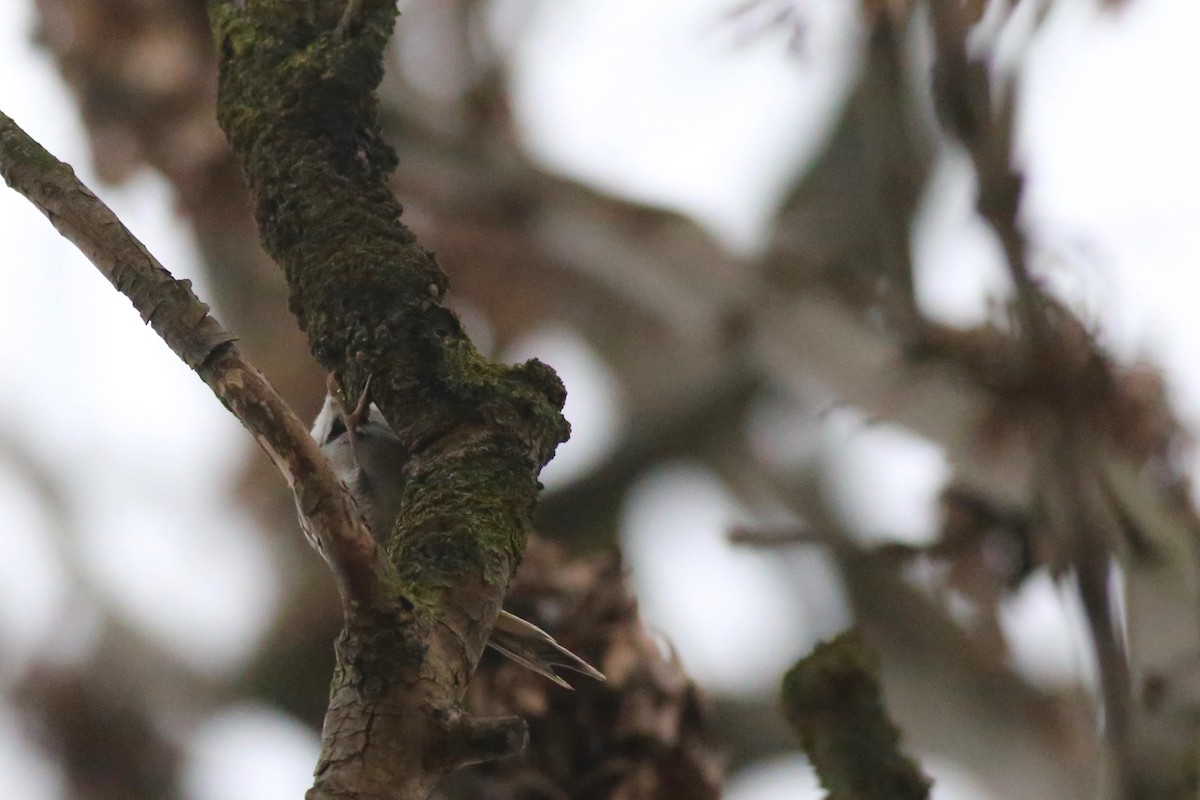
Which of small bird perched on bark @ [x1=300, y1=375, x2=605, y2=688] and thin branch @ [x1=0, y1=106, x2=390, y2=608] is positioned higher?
small bird perched on bark @ [x1=300, y1=375, x2=605, y2=688]

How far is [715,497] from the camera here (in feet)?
24.8

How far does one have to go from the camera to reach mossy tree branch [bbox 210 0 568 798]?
102cm

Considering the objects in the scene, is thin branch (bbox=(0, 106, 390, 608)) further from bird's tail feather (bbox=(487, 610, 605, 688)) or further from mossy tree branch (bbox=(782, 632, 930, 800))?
bird's tail feather (bbox=(487, 610, 605, 688))

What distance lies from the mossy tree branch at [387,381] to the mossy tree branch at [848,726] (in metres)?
0.48

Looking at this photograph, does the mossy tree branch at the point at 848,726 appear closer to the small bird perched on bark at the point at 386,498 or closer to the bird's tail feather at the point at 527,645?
the small bird perched on bark at the point at 386,498

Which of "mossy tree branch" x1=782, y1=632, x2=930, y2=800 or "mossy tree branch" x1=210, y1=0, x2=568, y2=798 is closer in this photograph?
"mossy tree branch" x1=210, y1=0, x2=568, y2=798

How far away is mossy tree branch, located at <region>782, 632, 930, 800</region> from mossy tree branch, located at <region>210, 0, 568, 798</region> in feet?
1.56

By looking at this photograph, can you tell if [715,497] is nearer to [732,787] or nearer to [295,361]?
[732,787]

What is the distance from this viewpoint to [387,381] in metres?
1.34

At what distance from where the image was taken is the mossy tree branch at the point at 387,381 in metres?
1.02

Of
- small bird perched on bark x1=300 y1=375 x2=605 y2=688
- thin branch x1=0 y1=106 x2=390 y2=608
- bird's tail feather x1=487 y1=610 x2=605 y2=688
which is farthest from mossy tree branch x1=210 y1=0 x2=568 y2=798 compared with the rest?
bird's tail feather x1=487 y1=610 x2=605 y2=688

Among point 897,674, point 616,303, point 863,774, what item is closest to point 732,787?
point 897,674

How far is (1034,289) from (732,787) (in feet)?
14.9

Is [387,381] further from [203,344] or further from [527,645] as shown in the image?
[527,645]
